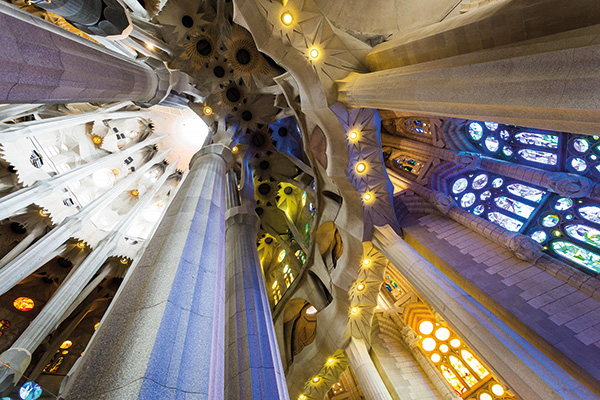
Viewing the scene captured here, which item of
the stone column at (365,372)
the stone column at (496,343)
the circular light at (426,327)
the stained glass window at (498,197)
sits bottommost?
the stone column at (496,343)

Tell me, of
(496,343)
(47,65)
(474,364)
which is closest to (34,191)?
(47,65)

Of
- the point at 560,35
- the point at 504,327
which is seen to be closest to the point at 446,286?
the point at 504,327

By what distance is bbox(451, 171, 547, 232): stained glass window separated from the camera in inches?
315

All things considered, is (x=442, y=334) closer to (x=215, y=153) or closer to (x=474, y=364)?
(x=474, y=364)

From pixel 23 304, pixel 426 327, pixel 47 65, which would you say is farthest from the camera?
pixel 23 304

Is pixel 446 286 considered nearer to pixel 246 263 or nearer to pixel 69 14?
pixel 246 263

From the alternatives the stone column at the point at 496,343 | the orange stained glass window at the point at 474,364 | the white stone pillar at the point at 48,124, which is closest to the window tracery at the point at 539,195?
the stone column at the point at 496,343

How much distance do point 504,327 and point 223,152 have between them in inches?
338

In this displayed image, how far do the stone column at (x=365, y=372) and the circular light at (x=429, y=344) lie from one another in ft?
6.80

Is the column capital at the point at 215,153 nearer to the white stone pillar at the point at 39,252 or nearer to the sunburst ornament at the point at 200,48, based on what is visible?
the white stone pillar at the point at 39,252

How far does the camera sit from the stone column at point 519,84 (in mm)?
2445

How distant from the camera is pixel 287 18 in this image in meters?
6.36

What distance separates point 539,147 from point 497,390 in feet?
23.3

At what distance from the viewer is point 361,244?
814 cm
